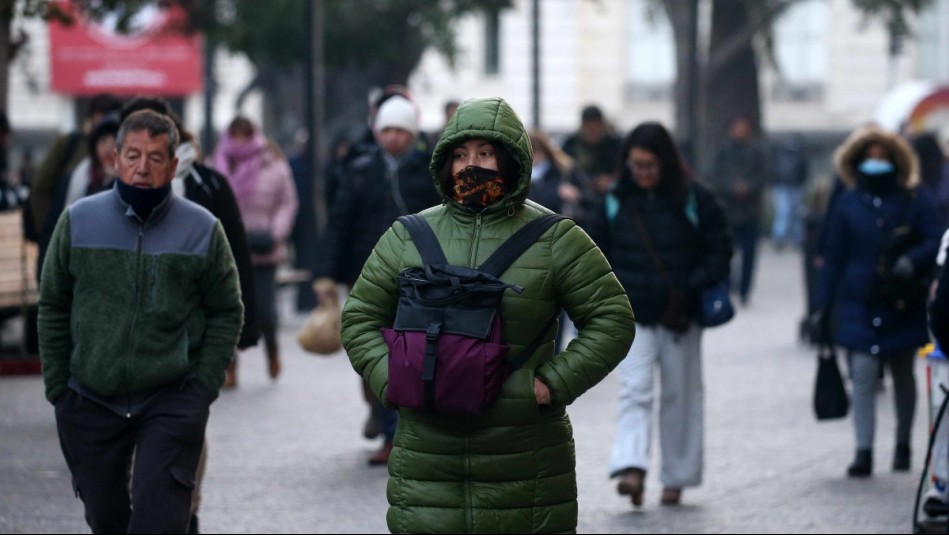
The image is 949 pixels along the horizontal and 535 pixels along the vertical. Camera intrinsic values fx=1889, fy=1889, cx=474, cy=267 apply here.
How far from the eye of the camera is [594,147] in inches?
580

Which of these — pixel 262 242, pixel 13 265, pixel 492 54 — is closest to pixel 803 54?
pixel 492 54

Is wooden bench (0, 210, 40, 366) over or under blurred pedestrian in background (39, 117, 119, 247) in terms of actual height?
under

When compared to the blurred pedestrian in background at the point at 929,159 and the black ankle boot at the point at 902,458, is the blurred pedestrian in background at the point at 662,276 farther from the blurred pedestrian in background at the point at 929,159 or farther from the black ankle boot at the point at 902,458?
the blurred pedestrian in background at the point at 929,159

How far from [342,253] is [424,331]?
485 centimetres

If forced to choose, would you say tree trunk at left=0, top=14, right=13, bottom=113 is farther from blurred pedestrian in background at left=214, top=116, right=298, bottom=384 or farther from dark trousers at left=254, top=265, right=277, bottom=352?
dark trousers at left=254, top=265, right=277, bottom=352

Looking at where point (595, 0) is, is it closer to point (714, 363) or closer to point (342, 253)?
point (714, 363)

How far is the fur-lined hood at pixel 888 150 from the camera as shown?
9.43 meters

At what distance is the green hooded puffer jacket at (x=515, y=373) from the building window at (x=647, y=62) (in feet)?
134

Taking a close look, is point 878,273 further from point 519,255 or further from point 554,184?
point 519,255

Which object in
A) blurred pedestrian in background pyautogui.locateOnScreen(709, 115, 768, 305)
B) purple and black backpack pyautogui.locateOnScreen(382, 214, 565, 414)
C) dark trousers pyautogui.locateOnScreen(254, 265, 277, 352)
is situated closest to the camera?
purple and black backpack pyautogui.locateOnScreen(382, 214, 565, 414)

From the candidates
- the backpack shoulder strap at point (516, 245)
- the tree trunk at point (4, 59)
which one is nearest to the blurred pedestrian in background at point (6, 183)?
the tree trunk at point (4, 59)

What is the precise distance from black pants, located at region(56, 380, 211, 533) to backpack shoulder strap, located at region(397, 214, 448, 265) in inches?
49.7

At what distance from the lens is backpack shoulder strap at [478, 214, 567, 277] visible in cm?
496

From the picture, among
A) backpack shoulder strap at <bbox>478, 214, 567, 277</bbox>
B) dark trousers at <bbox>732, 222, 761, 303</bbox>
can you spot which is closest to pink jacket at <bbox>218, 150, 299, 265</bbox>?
dark trousers at <bbox>732, 222, 761, 303</bbox>
